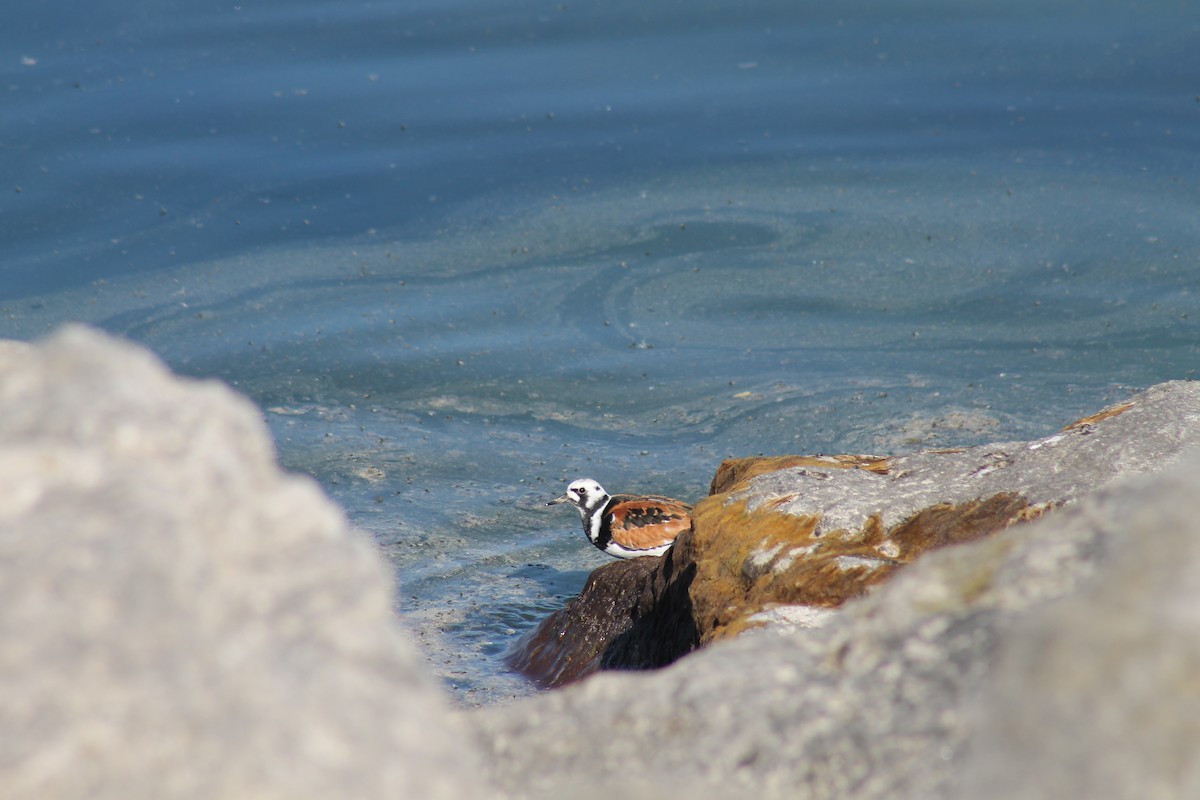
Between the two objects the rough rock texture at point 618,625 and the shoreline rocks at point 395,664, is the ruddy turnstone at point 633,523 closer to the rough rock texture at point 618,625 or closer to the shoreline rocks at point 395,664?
the rough rock texture at point 618,625

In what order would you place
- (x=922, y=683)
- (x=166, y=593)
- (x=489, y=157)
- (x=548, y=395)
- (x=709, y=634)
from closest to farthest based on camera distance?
(x=166, y=593)
(x=922, y=683)
(x=709, y=634)
(x=548, y=395)
(x=489, y=157)

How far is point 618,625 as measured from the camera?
5281mm

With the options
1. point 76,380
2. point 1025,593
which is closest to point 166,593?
point 76,380

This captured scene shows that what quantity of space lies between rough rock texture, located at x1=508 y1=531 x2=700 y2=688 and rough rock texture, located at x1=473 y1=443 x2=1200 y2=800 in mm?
2487

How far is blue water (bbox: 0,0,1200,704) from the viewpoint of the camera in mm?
7504

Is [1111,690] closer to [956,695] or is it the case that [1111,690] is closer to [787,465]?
[956,695]

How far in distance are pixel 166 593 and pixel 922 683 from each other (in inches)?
34.3

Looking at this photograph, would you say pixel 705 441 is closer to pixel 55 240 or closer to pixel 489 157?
pixel 489 157

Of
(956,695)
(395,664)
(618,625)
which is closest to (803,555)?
(618,625)

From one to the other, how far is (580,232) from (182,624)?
8.56 meters

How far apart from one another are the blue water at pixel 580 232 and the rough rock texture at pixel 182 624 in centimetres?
405

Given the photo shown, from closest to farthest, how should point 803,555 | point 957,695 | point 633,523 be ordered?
1. point 957,695
2. point 803,555
3. point 633,523

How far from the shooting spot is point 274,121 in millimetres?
10961

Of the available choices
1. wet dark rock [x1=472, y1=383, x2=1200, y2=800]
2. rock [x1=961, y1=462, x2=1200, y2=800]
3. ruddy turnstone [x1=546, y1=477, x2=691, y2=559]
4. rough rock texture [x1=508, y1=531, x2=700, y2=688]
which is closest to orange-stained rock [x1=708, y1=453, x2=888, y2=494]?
rough rock texture [x1=508, y1=531, x2=700, y2=688]
